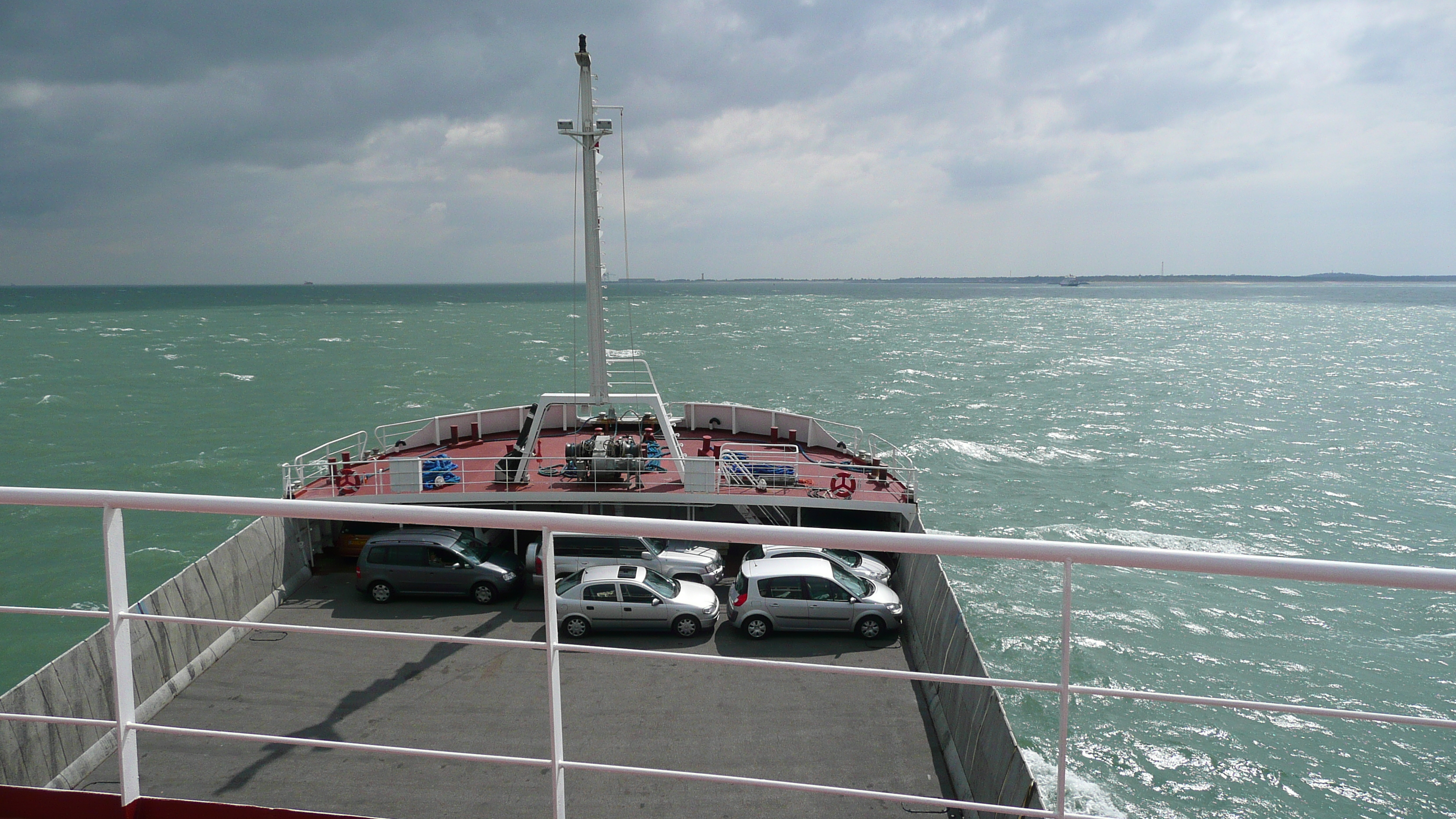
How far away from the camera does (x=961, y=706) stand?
11.2 m

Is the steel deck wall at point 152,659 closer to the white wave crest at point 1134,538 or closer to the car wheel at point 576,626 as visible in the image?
the car wheel at point 576,626

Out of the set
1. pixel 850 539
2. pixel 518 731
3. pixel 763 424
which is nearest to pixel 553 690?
pixel 850 539

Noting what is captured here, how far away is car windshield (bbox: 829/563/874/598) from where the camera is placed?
14.9 meters

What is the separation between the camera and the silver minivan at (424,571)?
15.5m

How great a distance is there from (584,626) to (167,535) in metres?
24.1

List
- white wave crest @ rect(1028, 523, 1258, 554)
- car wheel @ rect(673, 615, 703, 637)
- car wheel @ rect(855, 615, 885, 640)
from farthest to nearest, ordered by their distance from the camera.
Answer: white wave crest @ rect(1028, 523, 1258, 554) < car wheel @ rect(855, 615, 885, 640) < car wheel @ rect(673, 615, 703, 637)

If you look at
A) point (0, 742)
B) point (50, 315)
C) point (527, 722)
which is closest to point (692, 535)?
point (527, 722)

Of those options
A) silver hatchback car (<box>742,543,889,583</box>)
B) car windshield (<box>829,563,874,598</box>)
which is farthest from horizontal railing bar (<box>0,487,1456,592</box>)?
silver hatchback car (<box>742,543,889,583</box>)

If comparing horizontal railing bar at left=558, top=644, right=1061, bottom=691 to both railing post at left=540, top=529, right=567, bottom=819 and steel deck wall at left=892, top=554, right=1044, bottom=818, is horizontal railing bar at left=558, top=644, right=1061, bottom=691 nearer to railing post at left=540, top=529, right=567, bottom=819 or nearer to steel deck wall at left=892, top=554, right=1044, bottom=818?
railing post at left=540, top=529, right=567, bottom=819

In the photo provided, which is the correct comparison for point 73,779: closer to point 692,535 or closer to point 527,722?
point 527,722

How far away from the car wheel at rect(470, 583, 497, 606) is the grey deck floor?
1.63m

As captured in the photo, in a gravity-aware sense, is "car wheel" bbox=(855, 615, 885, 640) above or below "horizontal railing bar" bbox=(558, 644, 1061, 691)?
below

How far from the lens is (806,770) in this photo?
1041 cm

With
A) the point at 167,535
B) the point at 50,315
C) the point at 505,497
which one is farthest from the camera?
the point at 50,315
